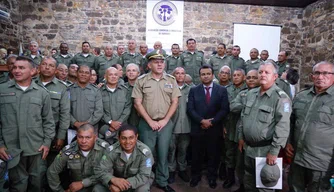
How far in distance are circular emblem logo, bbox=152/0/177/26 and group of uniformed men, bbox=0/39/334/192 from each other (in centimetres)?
463

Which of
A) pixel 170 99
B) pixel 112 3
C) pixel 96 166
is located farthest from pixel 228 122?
pixel 112 3

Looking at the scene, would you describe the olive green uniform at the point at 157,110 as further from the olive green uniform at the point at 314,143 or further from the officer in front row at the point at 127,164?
the olive green uniform at the point at 314,143

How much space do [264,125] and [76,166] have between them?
A: 6.69ft

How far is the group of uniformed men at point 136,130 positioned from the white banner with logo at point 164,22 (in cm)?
444

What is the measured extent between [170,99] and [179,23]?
5076 mm

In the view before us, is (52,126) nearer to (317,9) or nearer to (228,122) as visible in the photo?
(228,122)

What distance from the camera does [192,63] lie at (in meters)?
5.78

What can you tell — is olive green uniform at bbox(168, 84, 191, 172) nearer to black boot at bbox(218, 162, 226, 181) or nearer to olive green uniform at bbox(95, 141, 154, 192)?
black boot at bbox(218, 162, 226, 181)

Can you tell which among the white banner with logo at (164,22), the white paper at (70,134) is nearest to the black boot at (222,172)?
the white paper at (70,134)

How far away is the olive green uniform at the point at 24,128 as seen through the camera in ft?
7.80

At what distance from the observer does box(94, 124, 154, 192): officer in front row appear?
241 cm

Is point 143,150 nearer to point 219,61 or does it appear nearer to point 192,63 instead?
point 192,63

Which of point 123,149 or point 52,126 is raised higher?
point 52,126

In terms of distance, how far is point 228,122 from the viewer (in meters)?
3.27
